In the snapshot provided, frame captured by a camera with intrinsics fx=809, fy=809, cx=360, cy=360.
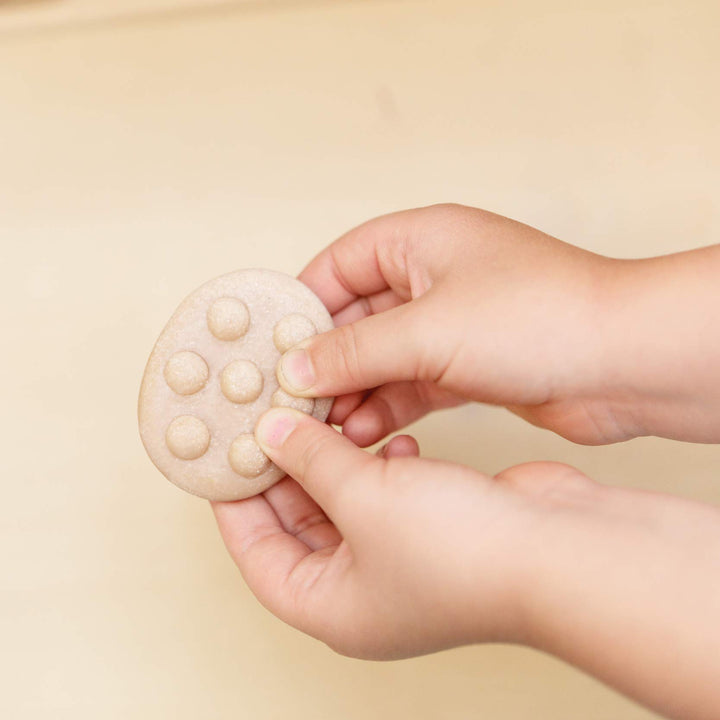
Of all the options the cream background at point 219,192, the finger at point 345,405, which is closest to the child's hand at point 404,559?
the finger at point 345,405

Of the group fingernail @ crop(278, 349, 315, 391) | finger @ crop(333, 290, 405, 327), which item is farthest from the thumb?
finger @ crop(333, 290, 405, 327)

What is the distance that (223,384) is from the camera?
554 mm

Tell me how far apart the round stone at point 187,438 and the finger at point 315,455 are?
0.13 feet

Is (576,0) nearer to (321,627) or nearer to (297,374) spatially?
(297,374)

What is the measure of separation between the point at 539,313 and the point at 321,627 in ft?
0.74

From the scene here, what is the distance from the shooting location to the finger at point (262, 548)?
500 mm

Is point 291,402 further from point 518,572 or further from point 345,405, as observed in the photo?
point 518,572

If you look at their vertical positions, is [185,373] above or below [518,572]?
above

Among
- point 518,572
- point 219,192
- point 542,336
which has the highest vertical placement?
point 219,192

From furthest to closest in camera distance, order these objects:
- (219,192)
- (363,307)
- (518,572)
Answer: (219,192)
(363,307)
(518,572)

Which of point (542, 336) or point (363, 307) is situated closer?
point (542, 336)

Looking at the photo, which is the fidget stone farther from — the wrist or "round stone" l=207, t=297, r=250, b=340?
the wrist

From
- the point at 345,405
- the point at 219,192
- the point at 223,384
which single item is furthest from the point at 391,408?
the point at 219,192

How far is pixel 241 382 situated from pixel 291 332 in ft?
0.16
